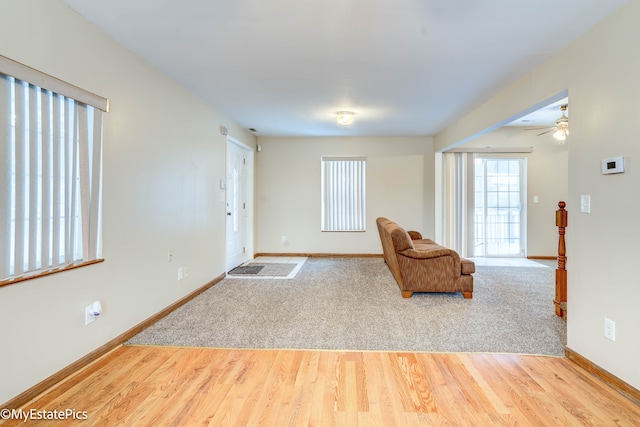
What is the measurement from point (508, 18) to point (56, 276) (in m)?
3.26

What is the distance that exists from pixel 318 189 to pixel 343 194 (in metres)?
0.50

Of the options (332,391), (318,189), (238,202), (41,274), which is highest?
(318,189)

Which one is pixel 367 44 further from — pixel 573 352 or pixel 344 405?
pixel 573 352

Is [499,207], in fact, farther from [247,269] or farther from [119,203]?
[119,203]

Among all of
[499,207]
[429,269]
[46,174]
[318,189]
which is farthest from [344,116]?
[499,207]

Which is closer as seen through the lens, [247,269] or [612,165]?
[612,165]

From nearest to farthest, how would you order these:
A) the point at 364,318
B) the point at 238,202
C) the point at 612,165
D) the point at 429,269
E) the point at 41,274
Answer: the point at 41,274 < the point at 612,165 < the point at 364,318 < the point at 429,269 < the point at 238,202

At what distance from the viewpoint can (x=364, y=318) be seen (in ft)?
9.23

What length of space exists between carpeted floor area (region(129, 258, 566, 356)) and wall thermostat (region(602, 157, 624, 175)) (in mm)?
1344

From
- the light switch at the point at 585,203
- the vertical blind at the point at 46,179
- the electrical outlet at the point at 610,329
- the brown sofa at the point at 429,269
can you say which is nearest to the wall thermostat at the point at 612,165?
the light switch at the point at 585,203

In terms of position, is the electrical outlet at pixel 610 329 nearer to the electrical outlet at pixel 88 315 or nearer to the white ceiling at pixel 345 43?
the white ceiling at pixel 345 43

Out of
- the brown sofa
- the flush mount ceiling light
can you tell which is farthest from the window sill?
the flush mount ceiling light

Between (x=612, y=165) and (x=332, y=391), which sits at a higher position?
(x=612, y=165)

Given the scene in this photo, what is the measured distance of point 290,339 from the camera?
2.40 m
